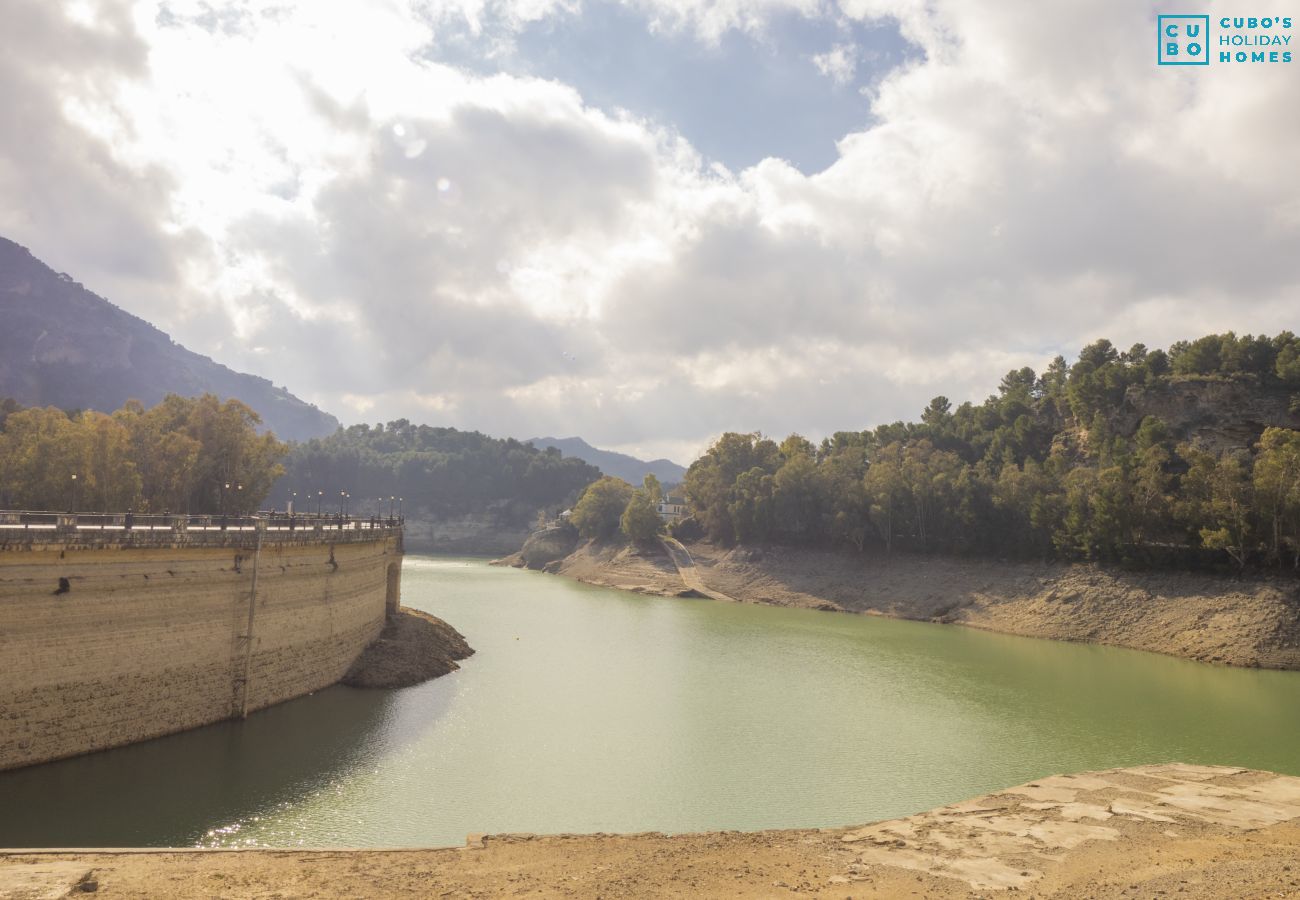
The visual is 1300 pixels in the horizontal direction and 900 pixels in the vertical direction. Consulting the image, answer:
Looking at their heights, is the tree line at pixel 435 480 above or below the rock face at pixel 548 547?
above

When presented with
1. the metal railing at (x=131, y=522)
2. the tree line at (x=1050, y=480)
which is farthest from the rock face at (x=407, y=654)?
the tree line at (x=1050, y=480)

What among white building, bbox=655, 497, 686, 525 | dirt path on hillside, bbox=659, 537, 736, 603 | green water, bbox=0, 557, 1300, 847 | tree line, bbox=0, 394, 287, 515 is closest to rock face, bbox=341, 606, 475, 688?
green water, bbox=0, 557, 1300, 847

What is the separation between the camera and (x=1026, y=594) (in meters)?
69.0

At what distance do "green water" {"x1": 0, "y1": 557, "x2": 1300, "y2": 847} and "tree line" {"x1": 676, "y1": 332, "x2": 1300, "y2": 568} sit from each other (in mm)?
12899

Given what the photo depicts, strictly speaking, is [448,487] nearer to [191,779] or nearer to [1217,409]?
[1217,409]

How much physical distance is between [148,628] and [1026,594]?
66.7 meters

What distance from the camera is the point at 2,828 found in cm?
2041

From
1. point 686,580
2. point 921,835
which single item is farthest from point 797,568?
point 921,835

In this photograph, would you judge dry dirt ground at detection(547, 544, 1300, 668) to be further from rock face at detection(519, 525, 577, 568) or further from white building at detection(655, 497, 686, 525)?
white building at detection(655, 497, 686, 525)

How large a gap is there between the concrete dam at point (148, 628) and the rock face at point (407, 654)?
1.60 m

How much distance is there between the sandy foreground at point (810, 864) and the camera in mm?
15430

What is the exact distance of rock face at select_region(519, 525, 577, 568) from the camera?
12450 centimetres

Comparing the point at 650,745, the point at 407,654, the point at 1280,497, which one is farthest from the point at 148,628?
the point at 1280,497

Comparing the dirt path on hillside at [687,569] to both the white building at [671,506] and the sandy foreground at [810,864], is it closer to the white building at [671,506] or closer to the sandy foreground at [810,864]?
the white building at [671,506]
